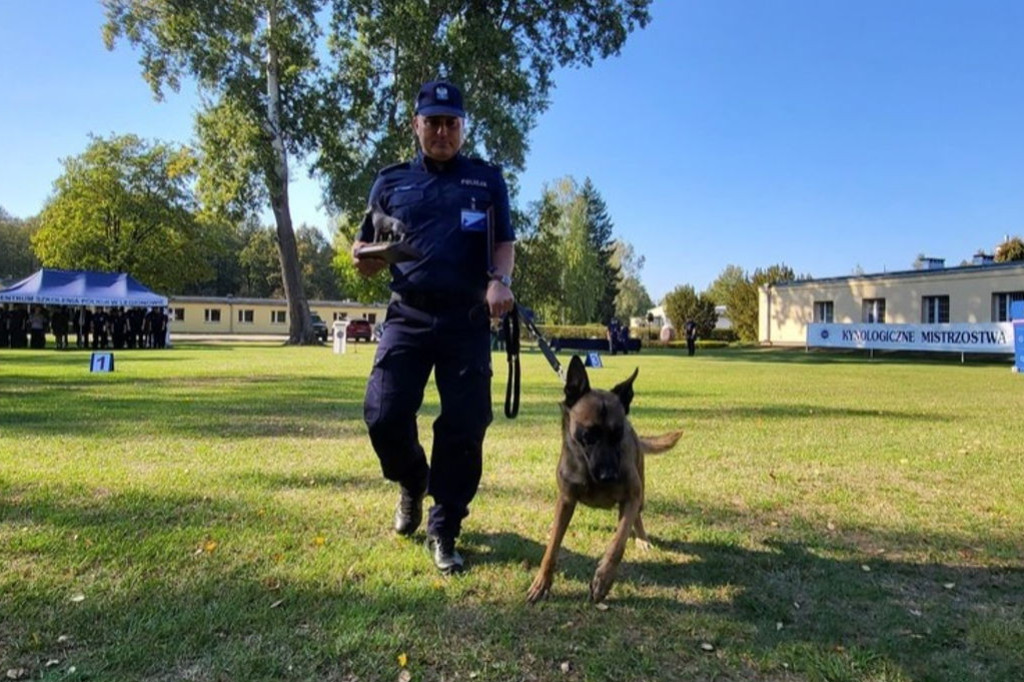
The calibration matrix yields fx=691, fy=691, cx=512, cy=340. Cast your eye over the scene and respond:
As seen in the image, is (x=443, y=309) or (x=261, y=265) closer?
(x=443, y=309)

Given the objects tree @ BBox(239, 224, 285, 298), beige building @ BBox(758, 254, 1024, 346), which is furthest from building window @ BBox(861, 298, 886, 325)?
tree @ BBox(239, 224, 285, 298)

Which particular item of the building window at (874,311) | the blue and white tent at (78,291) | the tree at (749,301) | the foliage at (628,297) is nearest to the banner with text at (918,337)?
the building window at (874,311)

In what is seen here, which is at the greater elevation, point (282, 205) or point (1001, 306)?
point (282, 205)

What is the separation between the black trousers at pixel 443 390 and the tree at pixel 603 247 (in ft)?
200

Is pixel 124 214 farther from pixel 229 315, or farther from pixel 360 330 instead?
pixel 229 315

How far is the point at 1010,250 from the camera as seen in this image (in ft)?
140

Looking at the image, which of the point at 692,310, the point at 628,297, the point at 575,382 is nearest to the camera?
the point at 575,382

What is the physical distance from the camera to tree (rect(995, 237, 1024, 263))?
138 feet

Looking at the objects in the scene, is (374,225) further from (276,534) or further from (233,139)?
(233,139)

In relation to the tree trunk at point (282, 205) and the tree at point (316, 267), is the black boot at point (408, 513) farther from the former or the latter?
the tree at point (316, 267)

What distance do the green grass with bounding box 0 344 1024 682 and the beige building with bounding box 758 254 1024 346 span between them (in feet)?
102

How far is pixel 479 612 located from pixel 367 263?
5.85ft

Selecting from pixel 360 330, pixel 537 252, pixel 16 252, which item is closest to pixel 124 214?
pixel 360 330

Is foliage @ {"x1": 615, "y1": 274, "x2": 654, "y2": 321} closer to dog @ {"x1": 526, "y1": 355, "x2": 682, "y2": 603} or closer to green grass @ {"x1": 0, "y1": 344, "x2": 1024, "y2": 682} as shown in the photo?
green grass @ {"x1": 0, "y1": 344, "x2": 1024, "y2": 682}
